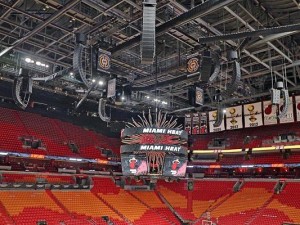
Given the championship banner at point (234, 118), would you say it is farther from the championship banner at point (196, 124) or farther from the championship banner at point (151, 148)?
the championship banner at point (151, 148)

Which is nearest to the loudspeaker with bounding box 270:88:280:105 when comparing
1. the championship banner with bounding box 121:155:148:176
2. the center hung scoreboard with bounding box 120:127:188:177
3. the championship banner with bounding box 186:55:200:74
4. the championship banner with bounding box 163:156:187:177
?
Answer: the championship banner with bounding box 186:55:200:74

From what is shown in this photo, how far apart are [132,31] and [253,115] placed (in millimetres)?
8918

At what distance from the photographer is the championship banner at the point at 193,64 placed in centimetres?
948

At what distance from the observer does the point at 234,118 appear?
18.1 metres

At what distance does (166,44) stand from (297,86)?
7.33 m

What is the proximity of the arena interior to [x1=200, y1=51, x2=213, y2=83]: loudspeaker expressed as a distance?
29mm

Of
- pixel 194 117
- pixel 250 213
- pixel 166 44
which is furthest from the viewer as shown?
pixel 194 117

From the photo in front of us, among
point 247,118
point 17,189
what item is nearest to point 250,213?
point 247,118

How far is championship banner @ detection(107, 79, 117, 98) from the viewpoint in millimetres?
10641

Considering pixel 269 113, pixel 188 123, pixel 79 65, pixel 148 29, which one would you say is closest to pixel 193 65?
pixel 79 65

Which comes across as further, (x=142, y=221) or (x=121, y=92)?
(x=142, y=221)

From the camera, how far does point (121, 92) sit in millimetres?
12938

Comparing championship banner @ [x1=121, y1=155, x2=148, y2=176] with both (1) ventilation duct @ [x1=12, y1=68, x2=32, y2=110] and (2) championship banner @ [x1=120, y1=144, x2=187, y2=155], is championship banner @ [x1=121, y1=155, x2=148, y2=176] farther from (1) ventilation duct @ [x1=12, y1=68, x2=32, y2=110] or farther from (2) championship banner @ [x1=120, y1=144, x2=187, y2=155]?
(1) ventilation duct @ [x1=12, y1=68, x2=32, y2=110]

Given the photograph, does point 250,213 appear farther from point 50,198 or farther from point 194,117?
point 50,198
